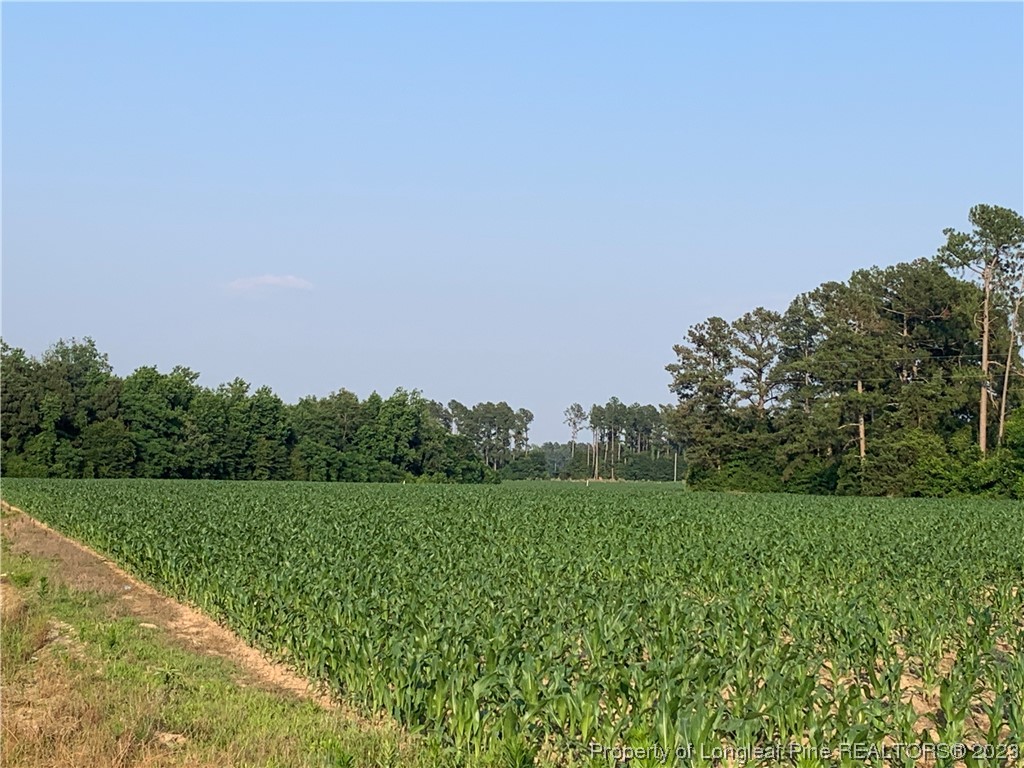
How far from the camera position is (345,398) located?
9975 cm

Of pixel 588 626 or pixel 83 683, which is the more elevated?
pixel 588 626

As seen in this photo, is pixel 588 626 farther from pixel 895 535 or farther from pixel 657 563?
pixel 895 535

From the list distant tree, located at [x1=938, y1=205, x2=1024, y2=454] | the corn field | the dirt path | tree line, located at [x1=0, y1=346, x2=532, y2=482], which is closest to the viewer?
the corn field

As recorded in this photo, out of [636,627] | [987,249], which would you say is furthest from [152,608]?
[987,249]

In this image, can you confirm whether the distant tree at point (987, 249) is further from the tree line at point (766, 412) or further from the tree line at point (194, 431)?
the tree line at point (194, 431)

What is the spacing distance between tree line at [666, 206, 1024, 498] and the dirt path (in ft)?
147

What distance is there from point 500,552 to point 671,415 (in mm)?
59083

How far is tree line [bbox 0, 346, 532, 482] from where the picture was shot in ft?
259

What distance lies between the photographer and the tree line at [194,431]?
259 feet

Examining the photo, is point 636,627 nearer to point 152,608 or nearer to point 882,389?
point 152,608

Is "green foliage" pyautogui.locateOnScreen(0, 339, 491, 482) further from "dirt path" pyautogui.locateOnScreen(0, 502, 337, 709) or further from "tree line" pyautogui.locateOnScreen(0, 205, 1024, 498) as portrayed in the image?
"dirt path" pyautogui.locateOnScreen(0, 502, 337, 709)

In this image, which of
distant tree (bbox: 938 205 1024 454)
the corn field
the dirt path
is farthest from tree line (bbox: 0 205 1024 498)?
the dirt path

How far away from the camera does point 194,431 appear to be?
87375 millimetres

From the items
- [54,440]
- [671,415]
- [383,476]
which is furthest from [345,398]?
[671,415]
